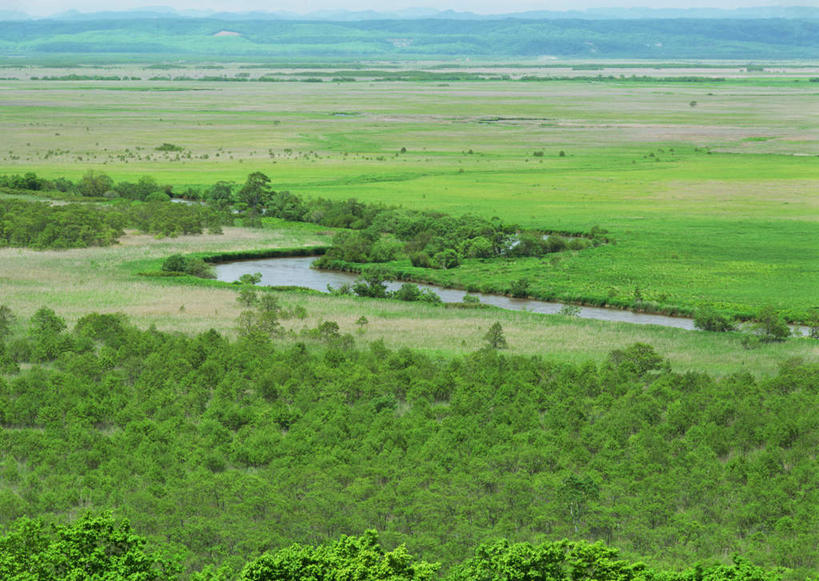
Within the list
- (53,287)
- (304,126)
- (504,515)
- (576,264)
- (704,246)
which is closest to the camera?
(504,515)

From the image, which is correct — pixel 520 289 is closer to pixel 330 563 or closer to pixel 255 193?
Answer: pixel 255 193

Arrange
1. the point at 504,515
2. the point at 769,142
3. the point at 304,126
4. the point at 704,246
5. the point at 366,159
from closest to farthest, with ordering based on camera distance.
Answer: the point at 504,515 < the point at 704,246 < the point at 366,159 < the point at 769,142 < the point at 304,126

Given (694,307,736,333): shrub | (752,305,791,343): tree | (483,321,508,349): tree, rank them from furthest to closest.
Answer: (694,307,736,333): shrub
(752,305,791,343): tree
(483,321,508,349): tree

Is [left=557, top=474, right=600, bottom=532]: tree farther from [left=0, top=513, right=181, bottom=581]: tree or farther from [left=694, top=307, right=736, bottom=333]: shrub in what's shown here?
[left=694, top=307, right=736, bottom=333]: shrub

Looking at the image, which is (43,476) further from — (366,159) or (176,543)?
(366,159)

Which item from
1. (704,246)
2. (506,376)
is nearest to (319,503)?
(506,376)

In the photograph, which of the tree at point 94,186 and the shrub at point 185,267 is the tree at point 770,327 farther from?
the tree at point 94,186

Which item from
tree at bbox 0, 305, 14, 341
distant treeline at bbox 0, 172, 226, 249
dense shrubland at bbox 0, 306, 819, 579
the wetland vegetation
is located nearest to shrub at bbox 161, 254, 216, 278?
the wetland vegetation
